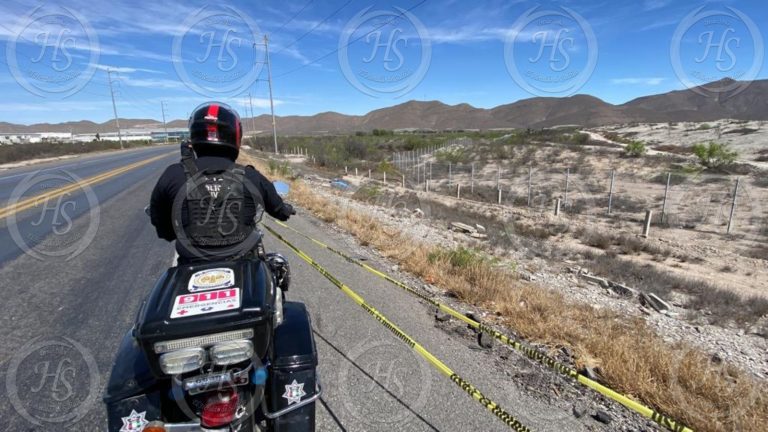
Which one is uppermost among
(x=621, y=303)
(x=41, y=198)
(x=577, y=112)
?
(x=577, y=112)

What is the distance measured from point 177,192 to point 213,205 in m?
0.26

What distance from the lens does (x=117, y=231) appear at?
25.9 feet

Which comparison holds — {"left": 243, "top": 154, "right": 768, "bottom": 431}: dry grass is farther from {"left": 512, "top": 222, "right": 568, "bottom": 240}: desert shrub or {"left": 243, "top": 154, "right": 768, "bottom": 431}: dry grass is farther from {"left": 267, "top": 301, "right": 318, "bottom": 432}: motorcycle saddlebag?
{"left": 512, "top": 222, "right": 568, "bottom": 240}: desert shrub

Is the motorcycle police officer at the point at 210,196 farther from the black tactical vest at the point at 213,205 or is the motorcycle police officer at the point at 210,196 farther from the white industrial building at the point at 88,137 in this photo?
the white industrial building at the point at 88,137

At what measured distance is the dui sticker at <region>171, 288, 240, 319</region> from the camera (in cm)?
176

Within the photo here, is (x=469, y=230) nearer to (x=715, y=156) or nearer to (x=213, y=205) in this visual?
(x=213, y=205)

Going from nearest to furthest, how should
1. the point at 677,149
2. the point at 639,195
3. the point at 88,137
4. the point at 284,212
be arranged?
the point at 284,212
the point at 639,195
the point at 677,149
the point at 88,137

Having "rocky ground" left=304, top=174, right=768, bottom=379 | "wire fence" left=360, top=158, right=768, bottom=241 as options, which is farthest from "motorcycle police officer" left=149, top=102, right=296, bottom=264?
"wire fence" left=360, top=158, right=768, bottom=241

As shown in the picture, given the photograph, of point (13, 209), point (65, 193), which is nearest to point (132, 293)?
→ point (13, 209)

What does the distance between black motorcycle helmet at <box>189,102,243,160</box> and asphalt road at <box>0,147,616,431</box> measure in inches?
78.8

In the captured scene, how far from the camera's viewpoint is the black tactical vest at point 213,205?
2.36 meters

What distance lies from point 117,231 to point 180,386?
7.65 metres

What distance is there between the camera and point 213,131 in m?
2.55

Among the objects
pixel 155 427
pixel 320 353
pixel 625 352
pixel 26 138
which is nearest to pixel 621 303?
pixel 625 352
